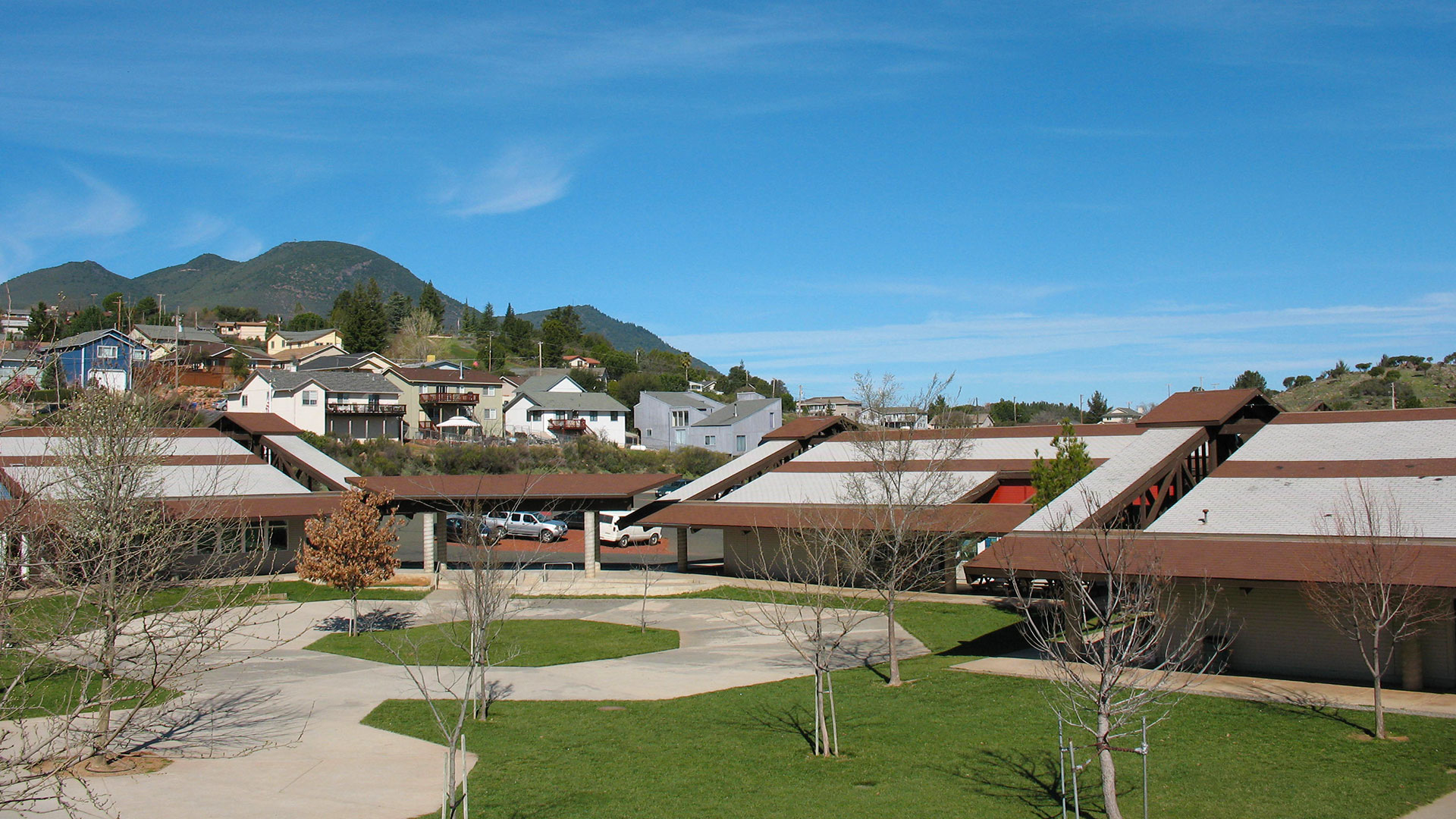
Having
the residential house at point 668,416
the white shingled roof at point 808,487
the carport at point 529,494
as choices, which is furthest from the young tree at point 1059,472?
the residential house at point 668,416

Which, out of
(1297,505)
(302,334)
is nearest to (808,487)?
(1297,505)

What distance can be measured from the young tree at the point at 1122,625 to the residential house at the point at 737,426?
211 feet

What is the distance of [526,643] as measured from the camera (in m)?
26.7

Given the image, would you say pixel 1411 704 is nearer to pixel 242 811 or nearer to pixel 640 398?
pixel 242 811

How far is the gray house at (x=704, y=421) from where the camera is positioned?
90750 mm

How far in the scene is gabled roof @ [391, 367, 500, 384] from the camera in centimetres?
8831

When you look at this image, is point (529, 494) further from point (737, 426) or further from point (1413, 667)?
point (737, 426)

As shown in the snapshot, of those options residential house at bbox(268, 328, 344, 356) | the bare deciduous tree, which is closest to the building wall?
the bare deciduous tree

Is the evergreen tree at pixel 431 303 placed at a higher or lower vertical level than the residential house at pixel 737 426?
higher

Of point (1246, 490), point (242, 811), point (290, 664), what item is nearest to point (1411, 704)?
point (1246, 490)

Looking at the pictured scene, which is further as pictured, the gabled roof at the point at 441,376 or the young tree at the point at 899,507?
the gabled roof at the point at 441,376

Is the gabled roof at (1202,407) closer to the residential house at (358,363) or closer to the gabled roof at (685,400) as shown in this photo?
the gabled roof at (685,400)

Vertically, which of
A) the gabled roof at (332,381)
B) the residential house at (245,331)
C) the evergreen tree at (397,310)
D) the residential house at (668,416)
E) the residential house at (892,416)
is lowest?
the residential house at (892,416)

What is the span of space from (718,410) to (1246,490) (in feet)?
237
